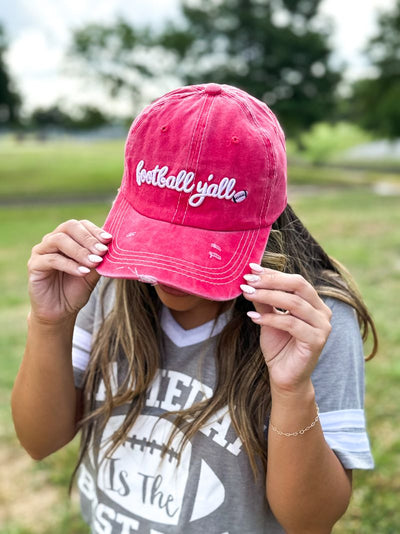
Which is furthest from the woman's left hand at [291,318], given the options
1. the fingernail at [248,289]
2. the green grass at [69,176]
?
the green grass at [69,176]

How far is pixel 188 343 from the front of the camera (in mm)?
1493

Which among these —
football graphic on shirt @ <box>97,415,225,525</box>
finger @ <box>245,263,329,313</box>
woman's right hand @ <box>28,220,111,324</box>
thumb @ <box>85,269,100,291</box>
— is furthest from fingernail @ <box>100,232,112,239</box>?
football graphic on shirt @ <box>97,415,225,525</box>

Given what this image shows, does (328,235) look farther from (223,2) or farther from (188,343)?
(223,2)

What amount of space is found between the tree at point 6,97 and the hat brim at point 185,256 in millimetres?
27649

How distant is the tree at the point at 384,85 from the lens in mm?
25031

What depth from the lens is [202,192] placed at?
49.8 inches

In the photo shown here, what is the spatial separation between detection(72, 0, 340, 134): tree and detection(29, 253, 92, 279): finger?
2348 centimetres

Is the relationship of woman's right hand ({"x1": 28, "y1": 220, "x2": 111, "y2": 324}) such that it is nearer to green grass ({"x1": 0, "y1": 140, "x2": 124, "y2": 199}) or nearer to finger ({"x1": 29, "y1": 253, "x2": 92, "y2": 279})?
finger ({"x1": 29, "y1": 253, "x2": 92, "y2": 279})

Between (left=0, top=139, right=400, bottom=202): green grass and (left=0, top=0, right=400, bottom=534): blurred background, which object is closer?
(left=0, top=0, right=400, bottom=534): blurred background

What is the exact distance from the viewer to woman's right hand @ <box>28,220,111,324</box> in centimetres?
134

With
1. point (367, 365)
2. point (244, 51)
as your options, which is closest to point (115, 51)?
point (244, 51)

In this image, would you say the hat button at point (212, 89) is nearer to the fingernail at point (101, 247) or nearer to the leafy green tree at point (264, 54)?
the fingernail at point (101, 247)

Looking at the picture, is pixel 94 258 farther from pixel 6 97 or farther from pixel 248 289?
pixel 6 97

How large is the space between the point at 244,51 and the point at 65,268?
1005 inches
